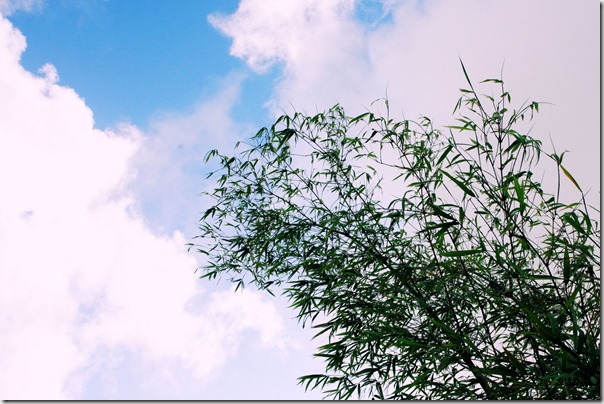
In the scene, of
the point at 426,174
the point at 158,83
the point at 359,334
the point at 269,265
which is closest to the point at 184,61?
the point at 158,83

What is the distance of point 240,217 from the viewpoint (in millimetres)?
3584

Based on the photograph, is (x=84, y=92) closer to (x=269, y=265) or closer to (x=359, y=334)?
(x=269, y=265)

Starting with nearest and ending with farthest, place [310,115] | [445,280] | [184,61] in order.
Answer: [445,280], [310,115], [184,61]

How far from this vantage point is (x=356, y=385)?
9.14 feet

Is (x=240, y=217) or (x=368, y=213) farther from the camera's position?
(x=240, y=217)

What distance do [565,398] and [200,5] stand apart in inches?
140

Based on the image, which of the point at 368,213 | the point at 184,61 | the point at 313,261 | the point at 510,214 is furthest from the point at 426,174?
the point at 184,61

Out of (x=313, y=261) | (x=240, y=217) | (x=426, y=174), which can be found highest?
(x=240, y=217)

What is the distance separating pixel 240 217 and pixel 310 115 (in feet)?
3.09

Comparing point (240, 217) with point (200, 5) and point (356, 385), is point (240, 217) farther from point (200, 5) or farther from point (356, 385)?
point (200, 5)

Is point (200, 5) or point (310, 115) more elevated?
point (200, 5)

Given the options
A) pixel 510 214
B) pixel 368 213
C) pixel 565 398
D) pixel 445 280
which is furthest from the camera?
pixel 368 213

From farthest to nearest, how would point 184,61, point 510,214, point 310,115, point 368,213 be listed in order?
point 184,61 → point 310,115 → point 368,213 → point 510,214

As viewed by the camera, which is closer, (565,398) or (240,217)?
(565,398)
